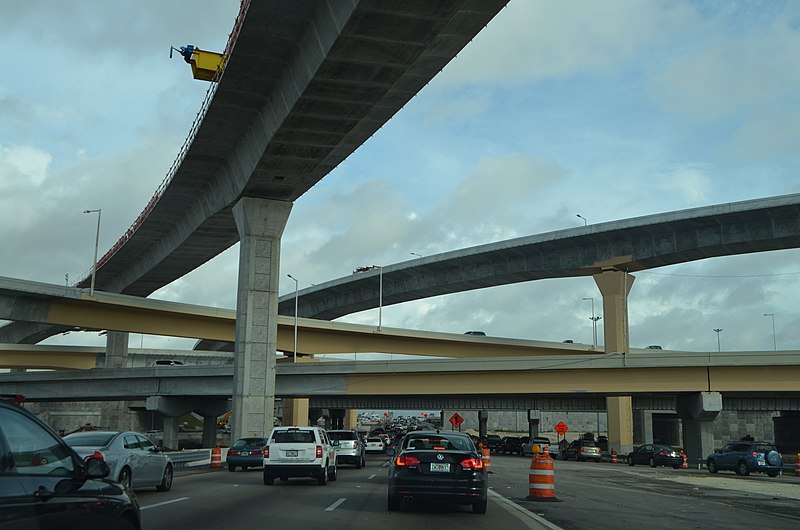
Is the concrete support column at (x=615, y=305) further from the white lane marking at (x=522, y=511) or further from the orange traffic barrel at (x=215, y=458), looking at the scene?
the white lane marking at (x=522, y=511)

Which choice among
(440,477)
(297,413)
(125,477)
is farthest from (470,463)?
(297,413)

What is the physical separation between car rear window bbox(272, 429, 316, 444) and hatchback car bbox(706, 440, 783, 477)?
74.9 ft

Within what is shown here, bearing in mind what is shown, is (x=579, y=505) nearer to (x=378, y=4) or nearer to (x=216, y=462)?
(x=378, y=4)

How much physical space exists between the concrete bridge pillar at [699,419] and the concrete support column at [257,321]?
2588 centimetres

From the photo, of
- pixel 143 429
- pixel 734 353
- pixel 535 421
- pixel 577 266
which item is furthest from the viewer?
pixel 143 429

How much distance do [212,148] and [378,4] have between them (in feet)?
56.8

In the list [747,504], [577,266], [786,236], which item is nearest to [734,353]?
[786,236]

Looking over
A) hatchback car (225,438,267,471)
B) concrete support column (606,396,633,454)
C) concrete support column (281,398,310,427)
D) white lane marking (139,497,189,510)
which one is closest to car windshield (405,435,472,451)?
white lane marking (139,497,189,510)

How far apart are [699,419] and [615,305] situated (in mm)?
13416

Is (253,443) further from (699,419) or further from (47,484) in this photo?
(699,419)

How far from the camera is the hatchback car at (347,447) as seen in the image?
3181 cm

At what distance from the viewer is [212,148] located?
35.4 meters

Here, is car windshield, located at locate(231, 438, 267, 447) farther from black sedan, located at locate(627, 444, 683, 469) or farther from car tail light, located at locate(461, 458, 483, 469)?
black sedan, located at locate(627, 444, 683, 469)

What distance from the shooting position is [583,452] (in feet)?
182
